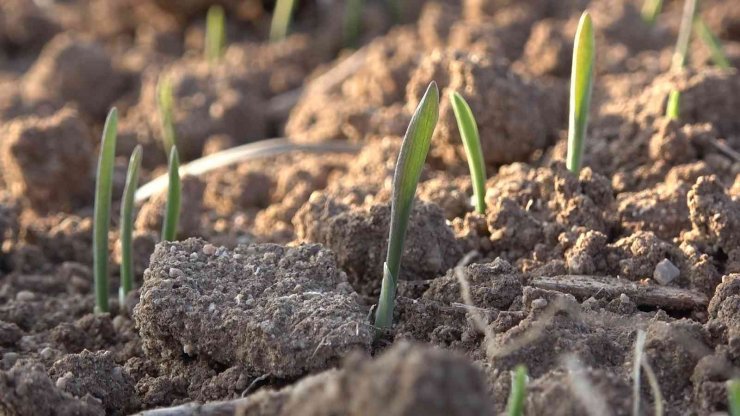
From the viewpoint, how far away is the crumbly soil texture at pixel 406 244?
1.45m

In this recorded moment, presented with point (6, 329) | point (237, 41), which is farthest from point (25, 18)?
point (6, 329)

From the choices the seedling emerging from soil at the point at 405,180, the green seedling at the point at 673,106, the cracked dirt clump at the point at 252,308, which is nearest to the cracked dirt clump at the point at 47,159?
the cracked dirt clump at the point at 252,308

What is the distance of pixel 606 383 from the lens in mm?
1335

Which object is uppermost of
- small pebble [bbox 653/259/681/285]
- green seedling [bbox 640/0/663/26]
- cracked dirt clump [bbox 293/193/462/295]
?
green seedling [bbox 640/0/663/26]

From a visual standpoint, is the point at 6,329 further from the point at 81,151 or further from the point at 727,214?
the point at 727,214

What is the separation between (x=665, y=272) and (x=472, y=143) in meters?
0.42

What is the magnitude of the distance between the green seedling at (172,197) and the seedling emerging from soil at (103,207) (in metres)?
0.12

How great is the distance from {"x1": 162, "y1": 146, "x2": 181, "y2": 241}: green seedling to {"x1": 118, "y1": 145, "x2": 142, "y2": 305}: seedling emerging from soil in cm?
6

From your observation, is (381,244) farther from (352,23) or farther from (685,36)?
(352,23)

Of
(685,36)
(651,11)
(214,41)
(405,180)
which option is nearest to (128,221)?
(405,180)

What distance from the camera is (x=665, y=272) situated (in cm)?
174

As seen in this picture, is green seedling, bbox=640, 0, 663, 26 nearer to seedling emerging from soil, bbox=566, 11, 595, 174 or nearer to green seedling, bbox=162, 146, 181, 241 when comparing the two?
seedling emerging from soil, bbox=566, 11, 595, 174

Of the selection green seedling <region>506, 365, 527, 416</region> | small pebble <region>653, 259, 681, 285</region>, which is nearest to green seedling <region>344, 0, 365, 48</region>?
small pebble <region>653, 259, 681, 285</region>

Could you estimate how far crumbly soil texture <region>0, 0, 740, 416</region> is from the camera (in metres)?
1.45
